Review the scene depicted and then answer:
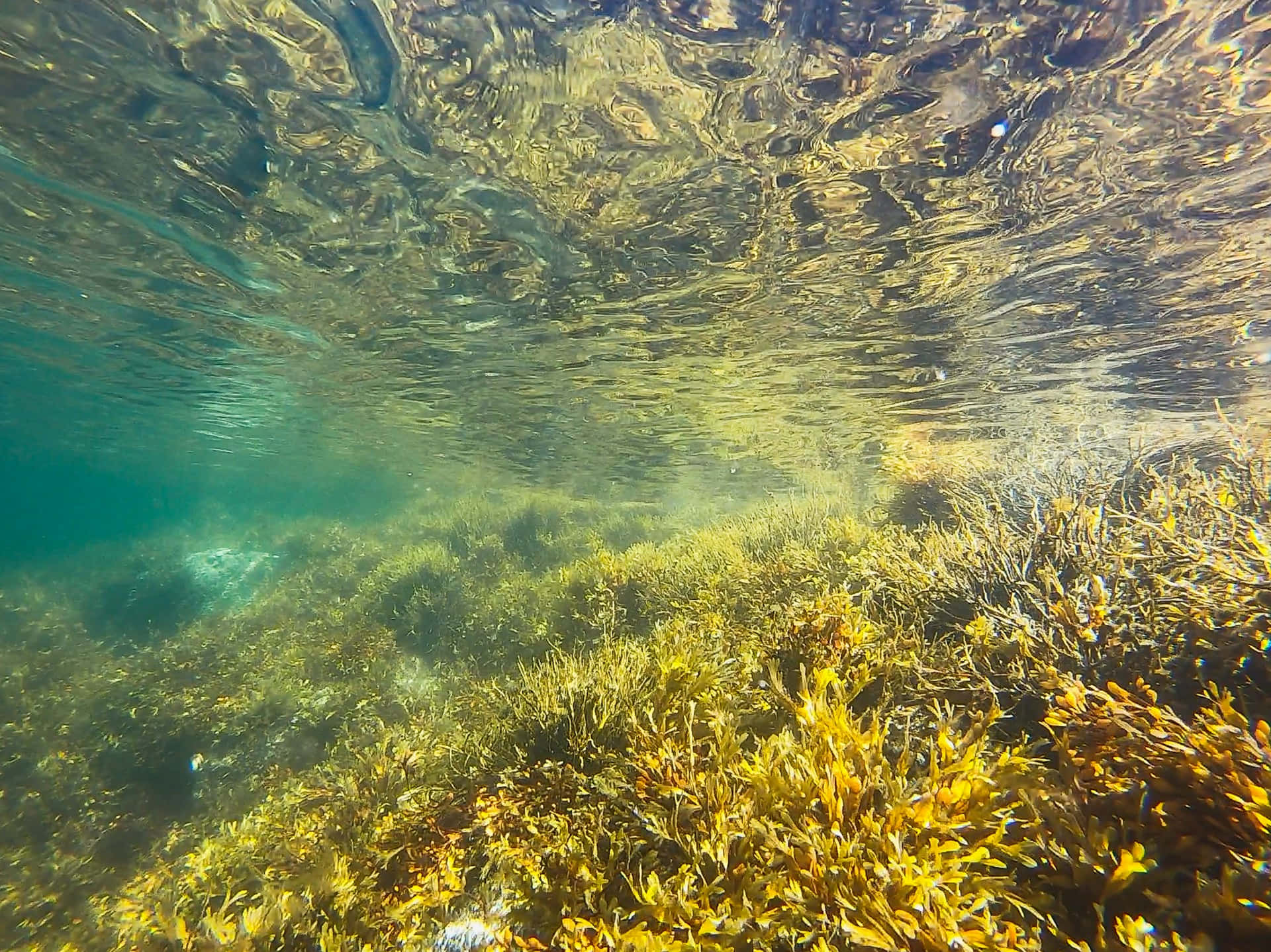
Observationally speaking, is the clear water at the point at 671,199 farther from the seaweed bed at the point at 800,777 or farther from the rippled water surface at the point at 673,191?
the seaweed bed at the point at 800,777

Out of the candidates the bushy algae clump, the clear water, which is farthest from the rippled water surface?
the bushy algae clump

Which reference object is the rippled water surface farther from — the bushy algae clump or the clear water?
the bushy algae clump

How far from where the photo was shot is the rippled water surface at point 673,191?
5.59m

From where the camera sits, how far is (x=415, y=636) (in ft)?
45.0

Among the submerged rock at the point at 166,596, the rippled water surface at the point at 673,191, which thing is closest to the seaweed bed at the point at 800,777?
the rippled water surface at the point at 673,191

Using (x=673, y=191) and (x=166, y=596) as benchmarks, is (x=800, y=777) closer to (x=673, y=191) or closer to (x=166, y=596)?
(x=673, y=191)

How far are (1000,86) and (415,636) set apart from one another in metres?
15.2

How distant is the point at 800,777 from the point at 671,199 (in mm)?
7696

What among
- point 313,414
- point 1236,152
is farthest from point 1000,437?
point 313,414

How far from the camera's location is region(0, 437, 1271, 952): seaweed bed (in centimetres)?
278

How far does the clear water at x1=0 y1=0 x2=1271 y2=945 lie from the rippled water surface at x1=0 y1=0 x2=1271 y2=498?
0.16 feet

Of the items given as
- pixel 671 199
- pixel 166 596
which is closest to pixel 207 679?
pixel 166 596

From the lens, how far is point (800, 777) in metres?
3.38

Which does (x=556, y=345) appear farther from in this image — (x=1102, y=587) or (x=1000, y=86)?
(x=1102, y=587)
